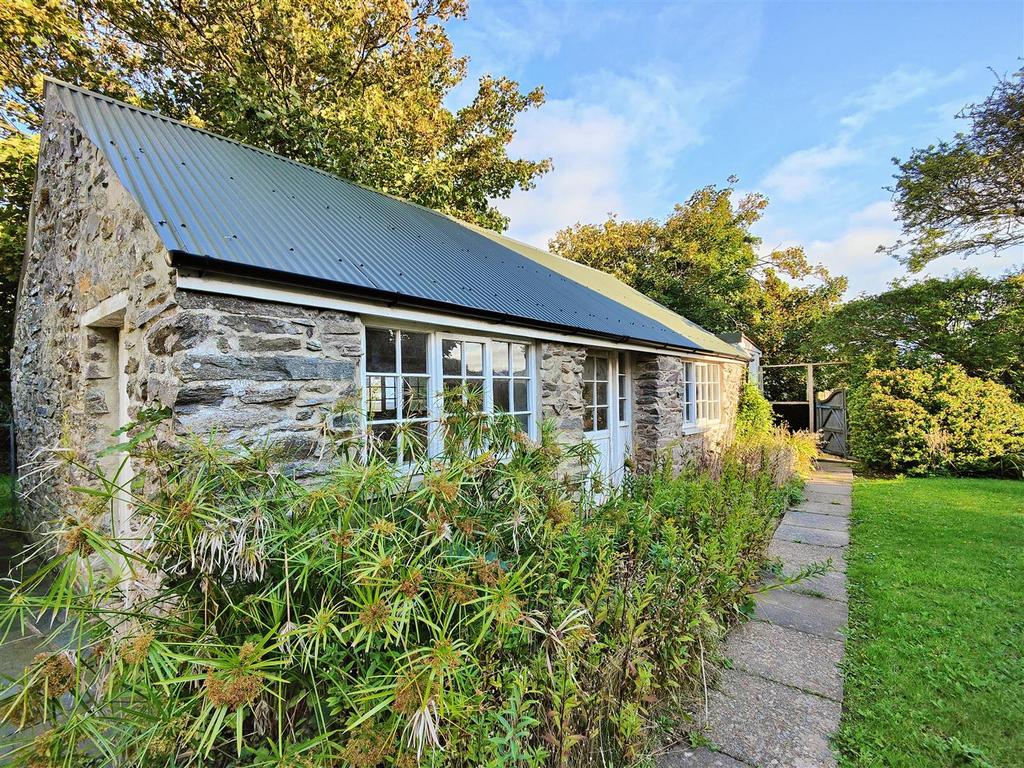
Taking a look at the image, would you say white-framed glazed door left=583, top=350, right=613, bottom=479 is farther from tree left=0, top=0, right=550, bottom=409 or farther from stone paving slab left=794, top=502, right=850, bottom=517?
tree left=0, top=0, right=550, bottom=409

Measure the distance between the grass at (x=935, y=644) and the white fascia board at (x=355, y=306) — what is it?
4137mm

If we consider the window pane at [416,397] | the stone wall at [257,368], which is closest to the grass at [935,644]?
the window pane at [416,397]

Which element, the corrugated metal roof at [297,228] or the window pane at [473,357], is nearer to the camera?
the corrugated metal roof at [297,228]

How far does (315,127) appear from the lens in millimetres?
8820

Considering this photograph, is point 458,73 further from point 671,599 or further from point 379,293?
point 671,599

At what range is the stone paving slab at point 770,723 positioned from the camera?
8.14ft

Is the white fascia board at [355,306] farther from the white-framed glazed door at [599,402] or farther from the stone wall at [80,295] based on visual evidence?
the white-framed glazed door at [599,402]

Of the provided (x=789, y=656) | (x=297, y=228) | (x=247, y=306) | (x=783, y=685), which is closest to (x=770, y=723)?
(x=783, y=685)

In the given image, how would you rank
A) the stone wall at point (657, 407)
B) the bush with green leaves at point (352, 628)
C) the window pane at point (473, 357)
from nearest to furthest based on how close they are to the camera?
the bush with green leaves at point (352, 628) → the window pane at point (473, 357) → the stone wall at point (657, 407)

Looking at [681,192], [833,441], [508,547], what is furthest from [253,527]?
[681,192]

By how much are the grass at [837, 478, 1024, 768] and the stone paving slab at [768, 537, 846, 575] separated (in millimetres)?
155

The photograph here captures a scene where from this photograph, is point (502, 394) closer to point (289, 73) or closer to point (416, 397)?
point (416, 397)

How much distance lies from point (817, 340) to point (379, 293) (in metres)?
14.7

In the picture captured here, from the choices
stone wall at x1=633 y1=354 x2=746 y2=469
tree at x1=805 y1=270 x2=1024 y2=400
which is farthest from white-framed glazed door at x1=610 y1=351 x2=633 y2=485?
tree at x1=805 y1=270 x2=1024 y2=400
